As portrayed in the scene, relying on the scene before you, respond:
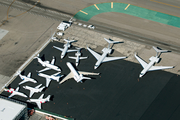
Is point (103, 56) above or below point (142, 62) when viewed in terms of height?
below

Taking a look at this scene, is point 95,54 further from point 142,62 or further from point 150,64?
point 150,64

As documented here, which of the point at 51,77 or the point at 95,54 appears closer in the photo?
the point at 51,77

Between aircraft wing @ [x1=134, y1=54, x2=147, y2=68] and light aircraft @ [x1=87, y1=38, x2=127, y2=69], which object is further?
aircraft wing @ [x1=134, y1=54, x2=147, y2=68]

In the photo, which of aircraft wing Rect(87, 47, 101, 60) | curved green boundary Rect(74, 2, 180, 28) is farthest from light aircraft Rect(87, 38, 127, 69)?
curved green boundary Rect(74, 2, 180, 28)

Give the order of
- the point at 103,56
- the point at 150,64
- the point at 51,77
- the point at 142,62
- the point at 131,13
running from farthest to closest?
1. the point at 131,13
2. the point at 103,56
3. the point at 142,62
4. the point at 150,64
5. the point at 51,77

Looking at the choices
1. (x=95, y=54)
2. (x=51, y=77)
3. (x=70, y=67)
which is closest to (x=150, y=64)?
(x=95, y=54)

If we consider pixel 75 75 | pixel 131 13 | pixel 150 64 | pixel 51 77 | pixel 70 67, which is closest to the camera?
pixel 51 77

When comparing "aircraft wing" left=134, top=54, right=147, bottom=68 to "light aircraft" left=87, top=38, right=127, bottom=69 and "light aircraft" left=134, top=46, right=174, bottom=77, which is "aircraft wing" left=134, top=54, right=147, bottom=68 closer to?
"light aircraft" left=134, top=46, right=174, bottom=77

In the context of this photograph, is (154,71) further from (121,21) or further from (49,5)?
(49,5)

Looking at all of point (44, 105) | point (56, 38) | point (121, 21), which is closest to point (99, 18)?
point (121, 21)
